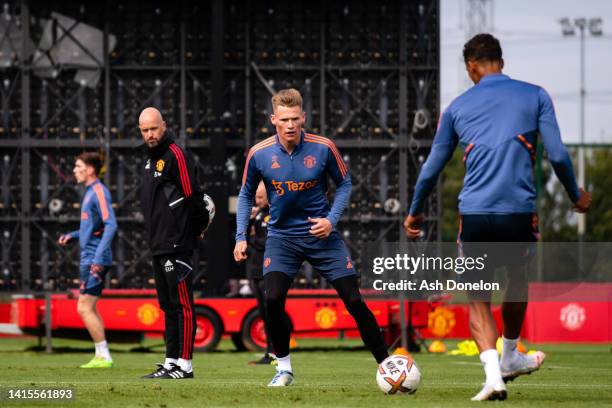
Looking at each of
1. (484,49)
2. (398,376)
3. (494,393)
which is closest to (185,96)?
(398,376)

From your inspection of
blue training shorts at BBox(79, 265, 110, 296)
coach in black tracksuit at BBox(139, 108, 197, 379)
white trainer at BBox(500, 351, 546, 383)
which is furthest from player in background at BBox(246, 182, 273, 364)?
white trainer at BBox(500, 351, 546, 383)

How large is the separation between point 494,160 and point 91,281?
7.18 metres

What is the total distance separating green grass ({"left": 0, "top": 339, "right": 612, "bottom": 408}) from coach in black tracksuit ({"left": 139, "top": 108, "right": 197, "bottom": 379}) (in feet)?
1.13

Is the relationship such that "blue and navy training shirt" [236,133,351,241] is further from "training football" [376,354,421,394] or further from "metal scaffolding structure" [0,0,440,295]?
"metal scaffolding structure" [0,0,440,295]

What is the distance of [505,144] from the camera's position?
7688mm

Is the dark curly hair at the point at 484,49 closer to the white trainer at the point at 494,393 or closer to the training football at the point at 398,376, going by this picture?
the white trainer at the point at 494,393

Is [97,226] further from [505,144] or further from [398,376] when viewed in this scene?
[505,144]

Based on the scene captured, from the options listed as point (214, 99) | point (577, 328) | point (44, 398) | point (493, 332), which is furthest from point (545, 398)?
point (214, 99)

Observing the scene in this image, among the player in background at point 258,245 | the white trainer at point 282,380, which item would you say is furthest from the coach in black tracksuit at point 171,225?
the player in background at point 258,245

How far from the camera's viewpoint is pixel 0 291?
25.6 m

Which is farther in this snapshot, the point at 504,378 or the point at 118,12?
the point at 118,12

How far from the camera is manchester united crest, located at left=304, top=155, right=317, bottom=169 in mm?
9336

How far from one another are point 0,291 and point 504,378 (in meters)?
18.7

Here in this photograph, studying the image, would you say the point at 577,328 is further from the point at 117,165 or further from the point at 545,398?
the point at 545,398
